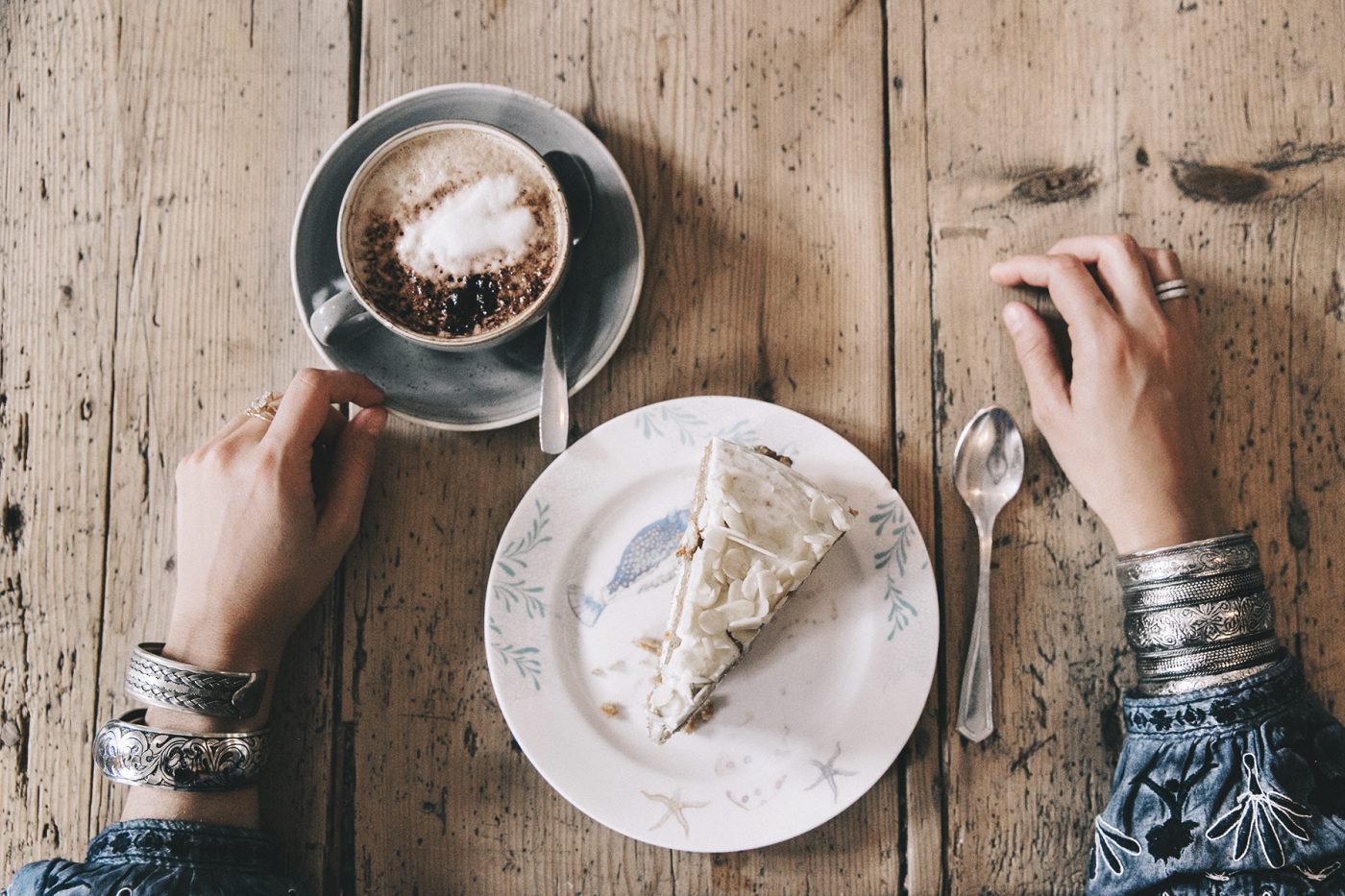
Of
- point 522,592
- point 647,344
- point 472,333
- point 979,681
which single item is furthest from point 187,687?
point 979,681

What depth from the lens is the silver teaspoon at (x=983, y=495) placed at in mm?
1427

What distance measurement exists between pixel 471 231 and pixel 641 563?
1.87ft

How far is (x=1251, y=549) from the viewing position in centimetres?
139

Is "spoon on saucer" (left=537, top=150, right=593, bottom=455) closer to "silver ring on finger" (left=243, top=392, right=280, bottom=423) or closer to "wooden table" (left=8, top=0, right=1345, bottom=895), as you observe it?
"wooden table" (left=8, top=0, right=1345, bottom=895)

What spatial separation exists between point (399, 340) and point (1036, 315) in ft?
3.34

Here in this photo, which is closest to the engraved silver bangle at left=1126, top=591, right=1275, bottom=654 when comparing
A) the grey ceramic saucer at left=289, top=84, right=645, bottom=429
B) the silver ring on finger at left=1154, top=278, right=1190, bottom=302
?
the silver ring on finger at left=1154, top=278, right=1190, bottom=302

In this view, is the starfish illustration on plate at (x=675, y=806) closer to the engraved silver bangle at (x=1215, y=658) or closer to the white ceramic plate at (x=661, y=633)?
the white ceramic plate at (x=661, y=633)

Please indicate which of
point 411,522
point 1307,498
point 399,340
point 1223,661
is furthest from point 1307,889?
point 399,340

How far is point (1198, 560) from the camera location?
53.6 inches

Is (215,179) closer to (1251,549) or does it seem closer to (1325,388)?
(1251,549)

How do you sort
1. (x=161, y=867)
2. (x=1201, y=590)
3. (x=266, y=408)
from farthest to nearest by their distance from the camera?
(x=266, y=408) → (x=1201, y=590) → (x=161, y=867)

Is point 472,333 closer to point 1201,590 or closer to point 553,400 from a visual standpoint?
point 553,400

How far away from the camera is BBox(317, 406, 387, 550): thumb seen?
4.66 feet

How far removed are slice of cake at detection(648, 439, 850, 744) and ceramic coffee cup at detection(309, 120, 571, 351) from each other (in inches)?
13.9
